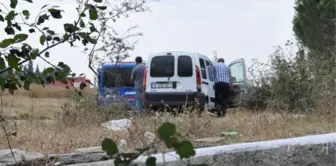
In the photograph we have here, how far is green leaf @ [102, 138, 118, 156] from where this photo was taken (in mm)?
1584

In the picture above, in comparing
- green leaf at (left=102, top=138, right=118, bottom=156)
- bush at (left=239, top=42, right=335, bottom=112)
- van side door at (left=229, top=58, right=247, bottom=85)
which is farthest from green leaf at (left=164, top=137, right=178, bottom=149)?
van side door at (left=229, top=58, right=247, bottom=85)

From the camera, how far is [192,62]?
16234mm

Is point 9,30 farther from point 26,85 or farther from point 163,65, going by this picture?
point 163,65

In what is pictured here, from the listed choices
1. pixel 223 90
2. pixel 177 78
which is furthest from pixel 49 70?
pixel 223 90

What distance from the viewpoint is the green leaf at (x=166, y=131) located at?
1543mm

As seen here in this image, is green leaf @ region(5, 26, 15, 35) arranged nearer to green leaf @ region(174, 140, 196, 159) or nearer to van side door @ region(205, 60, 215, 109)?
green leaf @ region(174, 140, 196, 159)

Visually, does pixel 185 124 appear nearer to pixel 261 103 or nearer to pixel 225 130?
pixel 225 130

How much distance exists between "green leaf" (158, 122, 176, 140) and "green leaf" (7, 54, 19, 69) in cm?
85

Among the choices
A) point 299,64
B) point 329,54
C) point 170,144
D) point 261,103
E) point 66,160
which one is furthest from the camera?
point 261,103

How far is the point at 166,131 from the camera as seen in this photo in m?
1.55

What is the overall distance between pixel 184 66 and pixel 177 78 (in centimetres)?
37

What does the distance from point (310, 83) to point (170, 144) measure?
10733 mm

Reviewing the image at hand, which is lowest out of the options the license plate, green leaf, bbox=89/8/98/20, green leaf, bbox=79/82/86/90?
green leaf, bbox=79/82/86/90

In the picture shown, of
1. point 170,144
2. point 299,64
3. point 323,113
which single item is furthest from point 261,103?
point 170,144
